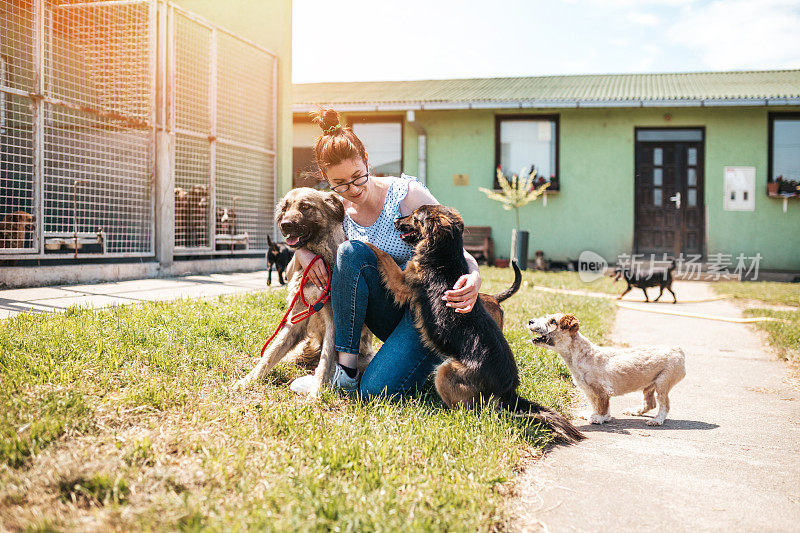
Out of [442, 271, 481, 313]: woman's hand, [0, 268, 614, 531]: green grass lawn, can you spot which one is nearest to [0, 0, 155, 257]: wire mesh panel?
[0, 268, 614, 531]: green grass lawn

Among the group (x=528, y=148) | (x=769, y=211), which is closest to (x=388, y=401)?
(x=528, y=148)

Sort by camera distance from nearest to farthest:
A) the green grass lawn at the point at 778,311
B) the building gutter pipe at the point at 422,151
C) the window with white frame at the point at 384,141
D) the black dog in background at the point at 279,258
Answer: the green grass lawn at the point at 778,311
the black dog in background at the point at 279,258
the building gutter pipe at the point at 422,151
the window with white frame at the point at 384,141

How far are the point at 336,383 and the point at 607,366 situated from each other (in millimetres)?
1472

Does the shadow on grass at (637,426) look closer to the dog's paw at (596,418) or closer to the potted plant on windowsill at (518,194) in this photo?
the dog's paw at (596,418)

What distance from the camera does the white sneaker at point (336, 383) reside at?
307 centimetres

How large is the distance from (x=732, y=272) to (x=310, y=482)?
1454cm

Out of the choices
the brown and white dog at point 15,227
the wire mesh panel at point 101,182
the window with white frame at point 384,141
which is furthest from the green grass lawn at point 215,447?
the window with white frame at point 384,141

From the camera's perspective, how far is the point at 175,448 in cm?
212

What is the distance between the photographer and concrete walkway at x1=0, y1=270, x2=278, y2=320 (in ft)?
16.1

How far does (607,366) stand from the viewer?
3.17 metres

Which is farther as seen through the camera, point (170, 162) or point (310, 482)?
point (170, 162)

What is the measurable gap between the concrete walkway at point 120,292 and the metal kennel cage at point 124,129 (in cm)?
72

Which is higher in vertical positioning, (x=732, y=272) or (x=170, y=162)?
(x=170, y=162)

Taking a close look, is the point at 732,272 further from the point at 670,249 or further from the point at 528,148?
the point at 528,148
